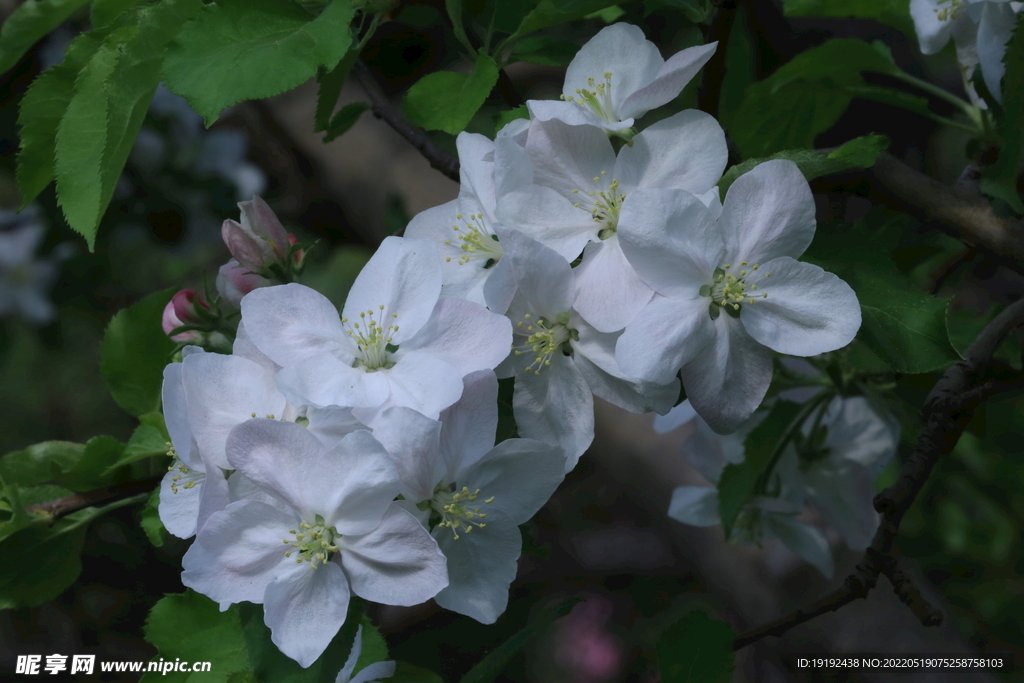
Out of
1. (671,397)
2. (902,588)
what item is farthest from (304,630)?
(902,588)

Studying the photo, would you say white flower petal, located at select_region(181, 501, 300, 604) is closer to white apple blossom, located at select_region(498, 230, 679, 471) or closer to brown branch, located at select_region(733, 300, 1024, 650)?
white apple blossom, located at select_region(498, 230, 679, 471)

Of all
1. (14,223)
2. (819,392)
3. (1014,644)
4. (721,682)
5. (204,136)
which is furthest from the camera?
(204,136)

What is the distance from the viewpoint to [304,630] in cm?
58

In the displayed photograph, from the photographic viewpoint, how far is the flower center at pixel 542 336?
641mm

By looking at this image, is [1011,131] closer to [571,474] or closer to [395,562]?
[395,562]

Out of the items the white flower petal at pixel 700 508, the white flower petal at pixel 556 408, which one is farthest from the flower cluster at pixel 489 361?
the white flower petal at pixel 700 508

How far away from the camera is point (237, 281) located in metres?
0.77

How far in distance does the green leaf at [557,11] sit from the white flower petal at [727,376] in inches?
11.3

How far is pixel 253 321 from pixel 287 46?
0.23 meters

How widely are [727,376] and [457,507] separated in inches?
9.4

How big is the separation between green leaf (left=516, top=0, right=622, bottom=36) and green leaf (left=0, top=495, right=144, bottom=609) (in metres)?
0.65

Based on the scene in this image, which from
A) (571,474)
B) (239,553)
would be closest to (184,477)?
(239,553)

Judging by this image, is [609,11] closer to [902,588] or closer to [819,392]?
[819,392]

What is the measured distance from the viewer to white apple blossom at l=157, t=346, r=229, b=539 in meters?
0.62
